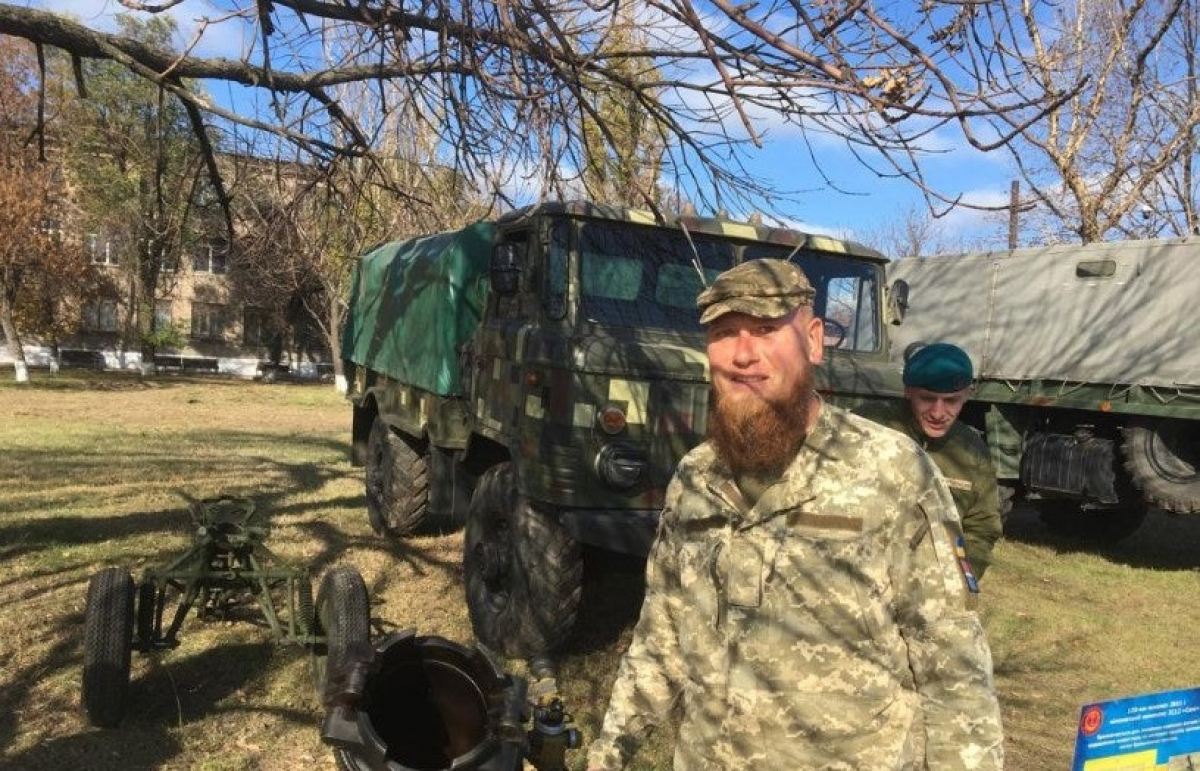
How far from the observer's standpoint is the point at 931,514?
1666 mm

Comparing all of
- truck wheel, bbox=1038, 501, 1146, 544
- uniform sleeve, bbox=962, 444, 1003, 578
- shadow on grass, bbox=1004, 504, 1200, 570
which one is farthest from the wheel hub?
truck wheel, bbox=1038, 501, 1146, 544

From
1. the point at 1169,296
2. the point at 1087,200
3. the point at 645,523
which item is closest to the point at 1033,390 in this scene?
the point at 1169,296

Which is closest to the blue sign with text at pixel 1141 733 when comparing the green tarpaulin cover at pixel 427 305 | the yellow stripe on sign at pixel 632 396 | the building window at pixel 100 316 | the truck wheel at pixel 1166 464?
the yellow stripe on sign at pixel 632 396

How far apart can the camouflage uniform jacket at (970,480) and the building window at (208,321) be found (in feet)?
138

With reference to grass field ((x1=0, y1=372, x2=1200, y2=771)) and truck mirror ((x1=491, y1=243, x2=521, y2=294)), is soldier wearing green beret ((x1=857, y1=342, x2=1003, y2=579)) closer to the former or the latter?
grass field ((x1=0, y1=372, x2=1200, y2=771))

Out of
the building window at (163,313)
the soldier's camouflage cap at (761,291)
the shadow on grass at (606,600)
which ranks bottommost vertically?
the shadow on grass at (606,600)

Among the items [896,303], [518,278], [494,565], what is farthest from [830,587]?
[896,303]

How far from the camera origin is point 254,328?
137 ft

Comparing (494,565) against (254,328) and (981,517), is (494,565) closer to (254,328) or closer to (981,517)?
(981,517)

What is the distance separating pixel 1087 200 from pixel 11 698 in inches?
393

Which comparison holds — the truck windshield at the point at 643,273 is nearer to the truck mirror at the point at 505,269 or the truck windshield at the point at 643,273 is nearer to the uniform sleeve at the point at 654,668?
the truck mirror at the point at 505,269

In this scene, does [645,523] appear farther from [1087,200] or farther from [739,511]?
[1087,200]

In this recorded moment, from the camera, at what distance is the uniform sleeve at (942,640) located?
159 cm

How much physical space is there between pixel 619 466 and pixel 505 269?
3.83ft
